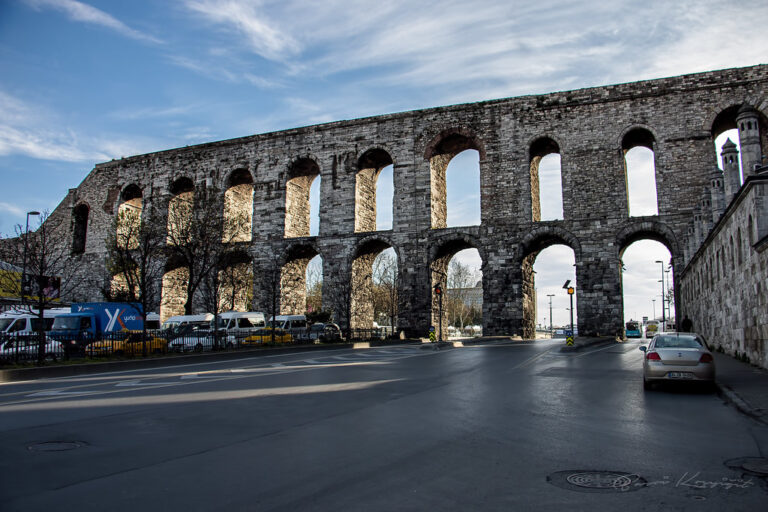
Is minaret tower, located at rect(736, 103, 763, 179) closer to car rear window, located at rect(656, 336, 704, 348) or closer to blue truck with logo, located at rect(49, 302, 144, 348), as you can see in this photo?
car rear window, located at rect(656, 336, 704, 348)

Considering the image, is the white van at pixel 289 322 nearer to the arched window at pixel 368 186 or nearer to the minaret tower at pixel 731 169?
the arched window at pixel 368 186

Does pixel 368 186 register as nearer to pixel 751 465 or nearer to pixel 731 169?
pixel 731 169

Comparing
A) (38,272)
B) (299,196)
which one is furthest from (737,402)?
(299,196)

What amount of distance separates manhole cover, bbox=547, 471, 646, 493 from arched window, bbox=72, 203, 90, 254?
54537 mm

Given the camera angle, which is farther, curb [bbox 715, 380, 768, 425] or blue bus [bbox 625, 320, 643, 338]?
blue bus [bbox 625, 320, 643, 338]

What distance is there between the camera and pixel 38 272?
26.9 metres

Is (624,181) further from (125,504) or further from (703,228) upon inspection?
(125,504)

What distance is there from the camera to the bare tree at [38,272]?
2075 cm

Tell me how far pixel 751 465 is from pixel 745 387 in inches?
268

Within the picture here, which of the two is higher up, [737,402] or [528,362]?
[737,402]

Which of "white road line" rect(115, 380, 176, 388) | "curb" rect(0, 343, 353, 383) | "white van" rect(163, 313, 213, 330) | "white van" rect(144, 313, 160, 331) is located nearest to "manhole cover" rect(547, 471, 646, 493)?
"white road line" rect(115, 380, 176, 388)

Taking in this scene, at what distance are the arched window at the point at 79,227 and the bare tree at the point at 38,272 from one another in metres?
0.62

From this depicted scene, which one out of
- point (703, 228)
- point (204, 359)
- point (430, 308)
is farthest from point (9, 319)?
point (703, 228)

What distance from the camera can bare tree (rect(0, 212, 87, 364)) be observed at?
20750 millimetres
